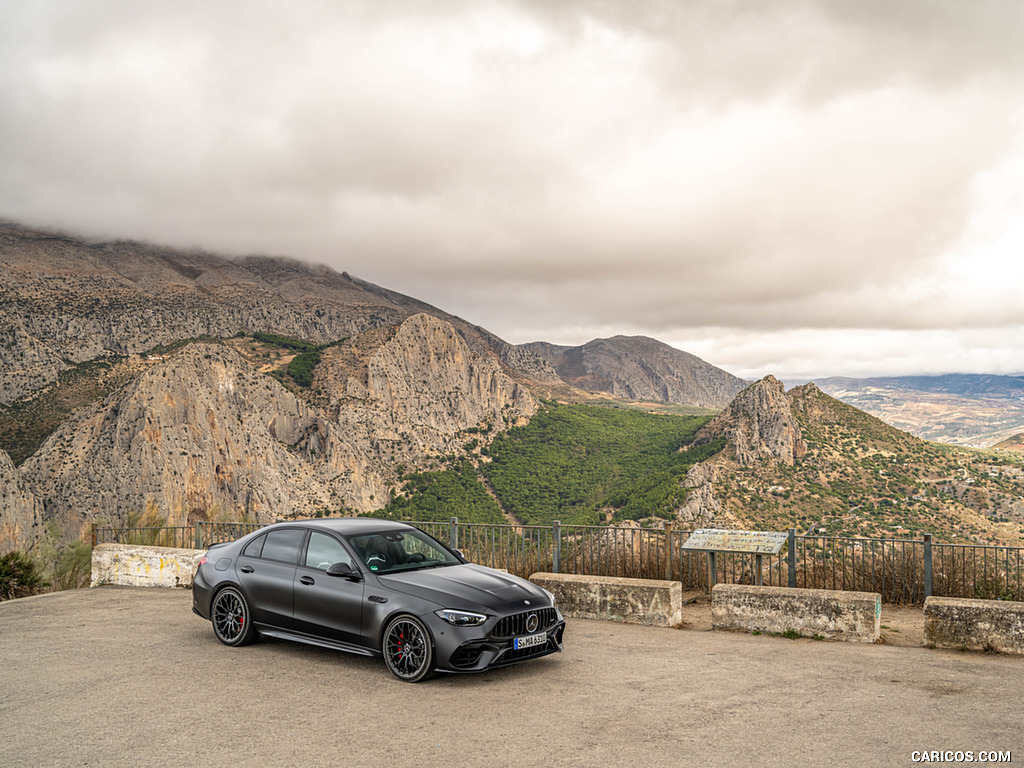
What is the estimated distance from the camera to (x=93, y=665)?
7.77m

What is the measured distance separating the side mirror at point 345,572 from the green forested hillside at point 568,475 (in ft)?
212

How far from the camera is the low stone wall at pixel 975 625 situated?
27.2ft

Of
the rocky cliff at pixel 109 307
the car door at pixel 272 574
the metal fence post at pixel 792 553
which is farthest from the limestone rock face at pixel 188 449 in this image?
the metal fence post at pixel 792 553

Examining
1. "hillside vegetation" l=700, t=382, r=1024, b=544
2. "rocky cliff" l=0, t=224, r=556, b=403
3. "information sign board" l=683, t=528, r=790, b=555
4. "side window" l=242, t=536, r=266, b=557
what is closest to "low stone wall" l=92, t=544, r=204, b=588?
"side window" l=242, t=536, r=266, b=557

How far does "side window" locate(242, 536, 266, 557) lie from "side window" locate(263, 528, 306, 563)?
0.07 m

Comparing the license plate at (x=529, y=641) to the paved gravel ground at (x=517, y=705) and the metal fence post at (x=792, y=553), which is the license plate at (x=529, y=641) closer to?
the paved gravel ground at (x=517, y=705)

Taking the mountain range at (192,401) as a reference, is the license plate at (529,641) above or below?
below

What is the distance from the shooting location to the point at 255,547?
8.37 metres

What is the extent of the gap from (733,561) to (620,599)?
2901 millimetres

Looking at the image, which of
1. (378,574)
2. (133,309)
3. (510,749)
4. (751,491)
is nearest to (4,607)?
(378,574)

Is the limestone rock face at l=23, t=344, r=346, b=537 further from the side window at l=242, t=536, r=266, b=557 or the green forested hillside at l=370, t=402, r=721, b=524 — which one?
the side window at l=242, t=536, r=266, b=557

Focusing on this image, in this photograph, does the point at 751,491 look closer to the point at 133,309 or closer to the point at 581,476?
the point at 581,476

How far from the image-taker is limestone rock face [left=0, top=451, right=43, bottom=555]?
56.9 m

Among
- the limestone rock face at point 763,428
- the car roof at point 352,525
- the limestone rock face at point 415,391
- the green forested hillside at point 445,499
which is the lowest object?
the green forested hillside at point 445,499
